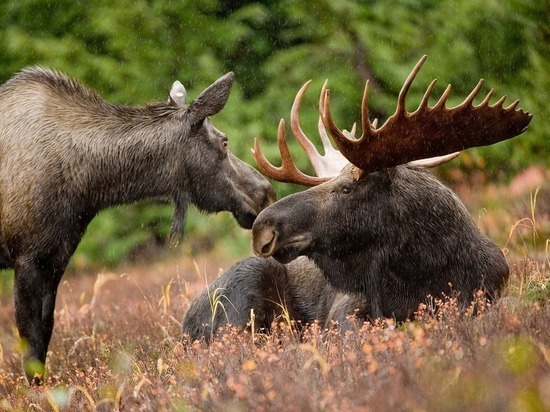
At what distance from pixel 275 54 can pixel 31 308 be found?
7.40 m

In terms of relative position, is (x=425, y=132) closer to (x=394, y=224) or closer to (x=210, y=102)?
(x=394, y=224)

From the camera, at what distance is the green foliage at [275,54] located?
1195cm

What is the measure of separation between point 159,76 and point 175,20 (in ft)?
2.89

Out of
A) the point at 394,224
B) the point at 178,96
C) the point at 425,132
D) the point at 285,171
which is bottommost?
the point at 394,224

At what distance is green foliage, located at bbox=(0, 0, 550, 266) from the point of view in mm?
11945

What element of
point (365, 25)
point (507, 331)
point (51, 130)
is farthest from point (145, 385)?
point (365, 25)

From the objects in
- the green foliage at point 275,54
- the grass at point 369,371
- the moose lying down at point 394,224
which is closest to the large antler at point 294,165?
the moose lying down at point 394,224

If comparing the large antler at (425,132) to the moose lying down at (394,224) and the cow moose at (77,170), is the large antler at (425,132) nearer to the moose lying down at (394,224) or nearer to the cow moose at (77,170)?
the moose lying down at (394,224)

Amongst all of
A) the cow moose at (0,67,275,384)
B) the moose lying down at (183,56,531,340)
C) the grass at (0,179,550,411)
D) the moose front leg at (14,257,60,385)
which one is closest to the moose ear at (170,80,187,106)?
the cow moose at (0,67,275,384)

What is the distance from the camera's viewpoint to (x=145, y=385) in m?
4.25

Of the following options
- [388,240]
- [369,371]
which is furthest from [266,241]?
[369,371]

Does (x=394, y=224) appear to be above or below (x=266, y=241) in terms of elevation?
above

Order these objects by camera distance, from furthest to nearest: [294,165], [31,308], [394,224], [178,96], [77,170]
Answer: [178,96]
[77,170]
[31,308]
[294,165]
[394,224]

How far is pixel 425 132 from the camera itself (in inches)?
192
